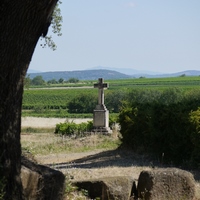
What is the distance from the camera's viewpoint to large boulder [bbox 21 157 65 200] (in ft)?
17.3

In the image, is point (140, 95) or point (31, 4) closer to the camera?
point (31, 4)

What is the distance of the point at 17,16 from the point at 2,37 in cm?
22

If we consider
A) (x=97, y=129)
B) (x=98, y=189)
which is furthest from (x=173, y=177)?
(x=97, y=129)

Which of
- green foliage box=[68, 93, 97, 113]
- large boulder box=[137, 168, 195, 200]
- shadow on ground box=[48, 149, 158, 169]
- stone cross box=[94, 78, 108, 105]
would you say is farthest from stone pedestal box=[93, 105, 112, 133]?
green foliage box=[68, 93, 97, 113]

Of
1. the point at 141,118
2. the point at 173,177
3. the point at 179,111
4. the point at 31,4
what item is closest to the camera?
the point at 31,4

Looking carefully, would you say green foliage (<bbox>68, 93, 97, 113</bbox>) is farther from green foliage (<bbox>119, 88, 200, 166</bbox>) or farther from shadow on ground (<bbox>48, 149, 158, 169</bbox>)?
shadow on ground (<bbox>48, 149, 158, 169</bbox>)

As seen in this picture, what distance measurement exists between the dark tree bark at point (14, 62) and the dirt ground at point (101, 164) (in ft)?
12.6

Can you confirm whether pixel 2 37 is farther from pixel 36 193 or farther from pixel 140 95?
pixel 140 95

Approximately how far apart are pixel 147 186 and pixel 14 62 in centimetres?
316

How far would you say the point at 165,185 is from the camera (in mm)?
7160

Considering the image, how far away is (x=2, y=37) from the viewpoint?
4.55 meters

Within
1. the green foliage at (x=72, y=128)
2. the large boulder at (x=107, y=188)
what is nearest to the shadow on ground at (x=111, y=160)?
the large boulder at (x=107, y=188)

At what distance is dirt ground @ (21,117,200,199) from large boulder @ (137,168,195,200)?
29.3 inches

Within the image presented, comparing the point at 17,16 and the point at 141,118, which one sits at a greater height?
the point at 17,16
